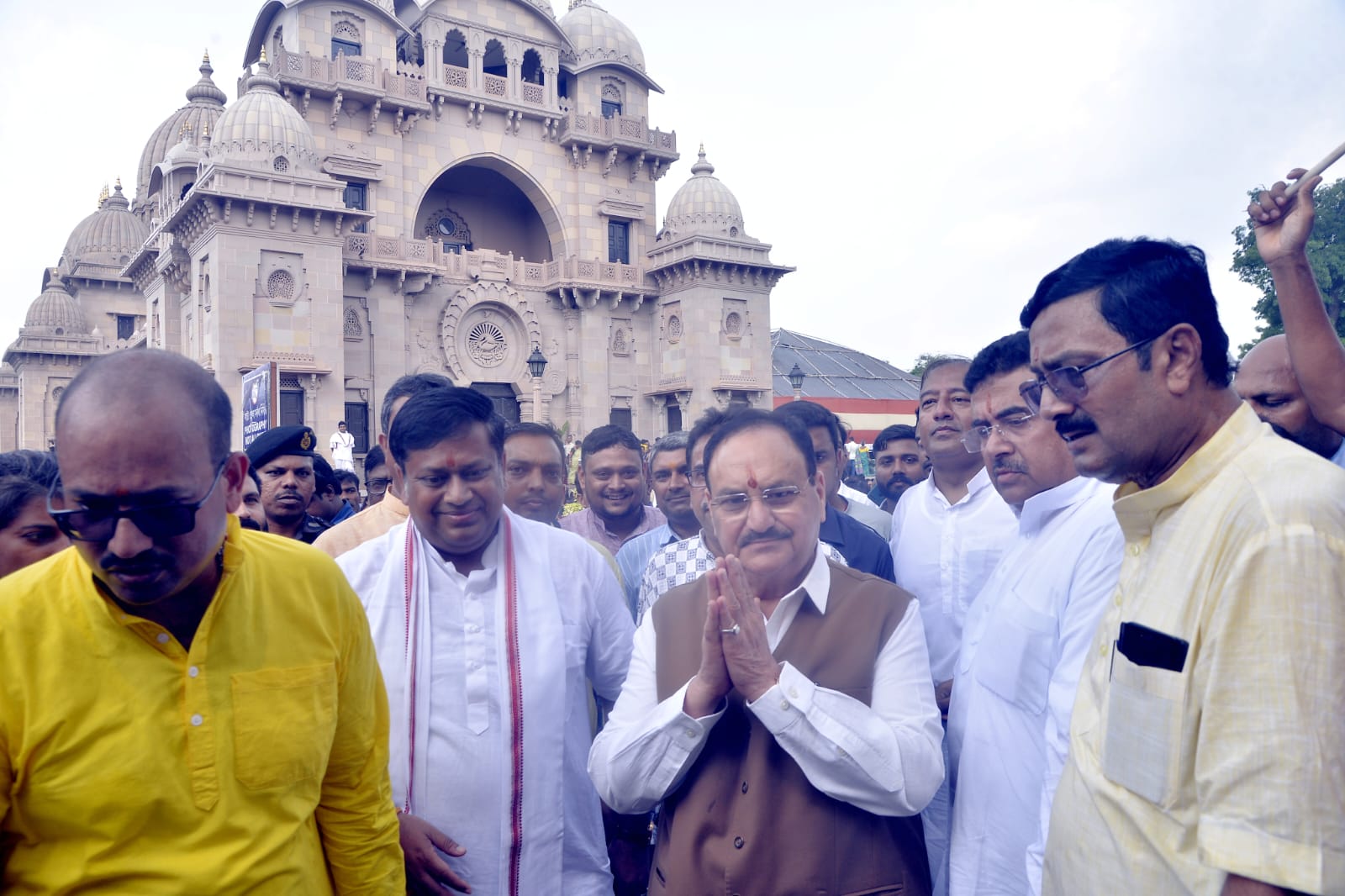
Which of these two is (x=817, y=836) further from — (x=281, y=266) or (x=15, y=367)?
(x=15, y=367)

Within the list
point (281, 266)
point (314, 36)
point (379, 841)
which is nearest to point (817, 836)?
point (379, 841)

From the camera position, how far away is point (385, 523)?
431cm

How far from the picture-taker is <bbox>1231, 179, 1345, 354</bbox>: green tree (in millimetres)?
26953

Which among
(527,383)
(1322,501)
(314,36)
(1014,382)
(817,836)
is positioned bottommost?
(817,836)

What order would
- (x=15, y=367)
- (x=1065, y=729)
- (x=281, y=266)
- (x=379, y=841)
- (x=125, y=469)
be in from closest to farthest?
(x=125, y=469)
(x=379, y=841)
(x=1065, y=729)
(x=281, y=266)
(x=15, y=367)

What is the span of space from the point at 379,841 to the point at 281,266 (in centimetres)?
2044

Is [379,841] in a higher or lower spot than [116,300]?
lower

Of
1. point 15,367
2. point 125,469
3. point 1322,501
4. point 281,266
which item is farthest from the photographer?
point 15,367

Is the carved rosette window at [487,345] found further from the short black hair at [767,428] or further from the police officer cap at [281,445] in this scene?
the short black hair at [767,428]

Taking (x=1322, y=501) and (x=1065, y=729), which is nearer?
(x=1322, y=501)

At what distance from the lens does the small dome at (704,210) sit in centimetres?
2619

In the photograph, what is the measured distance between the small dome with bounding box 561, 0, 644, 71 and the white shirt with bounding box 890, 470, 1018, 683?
24929mm

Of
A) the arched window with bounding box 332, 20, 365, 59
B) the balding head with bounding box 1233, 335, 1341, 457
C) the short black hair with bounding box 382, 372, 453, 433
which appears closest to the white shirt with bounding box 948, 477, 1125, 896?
the balding head with bounding box 1233, 335, 1341, 457

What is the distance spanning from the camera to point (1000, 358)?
131 inches
